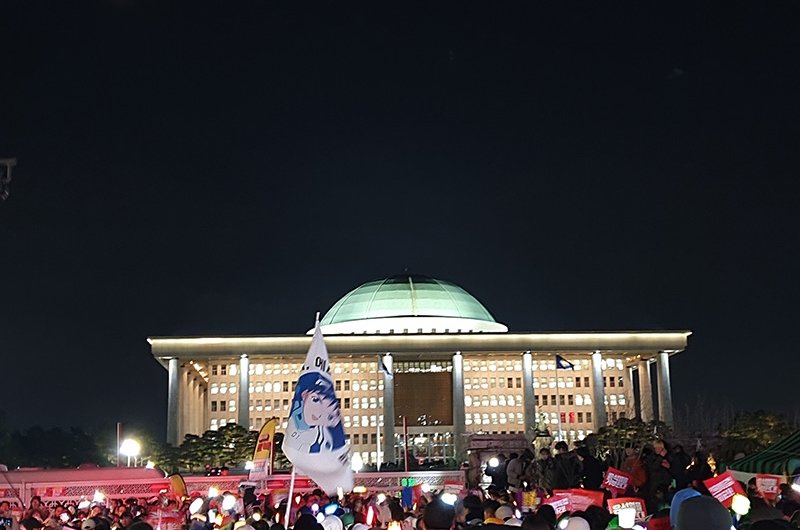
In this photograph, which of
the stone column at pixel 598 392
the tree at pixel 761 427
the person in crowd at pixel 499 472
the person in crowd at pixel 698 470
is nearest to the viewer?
the person in crowd at pixel 698 470

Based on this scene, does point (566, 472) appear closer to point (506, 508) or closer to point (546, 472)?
point (546, 472)

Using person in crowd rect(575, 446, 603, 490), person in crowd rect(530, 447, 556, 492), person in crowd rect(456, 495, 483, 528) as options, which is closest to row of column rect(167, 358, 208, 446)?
person in crowd rect(530, 447, 556, 492)

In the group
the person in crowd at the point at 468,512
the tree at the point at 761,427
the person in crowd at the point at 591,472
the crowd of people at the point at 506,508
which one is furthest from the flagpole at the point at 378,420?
the person in crowd at the point at 468,512

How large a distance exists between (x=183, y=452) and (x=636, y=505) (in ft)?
203

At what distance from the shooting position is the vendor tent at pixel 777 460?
15273 mm

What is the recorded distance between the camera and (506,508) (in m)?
9.70

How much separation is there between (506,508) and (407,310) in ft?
305

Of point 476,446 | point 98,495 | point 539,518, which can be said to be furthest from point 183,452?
point 539,518

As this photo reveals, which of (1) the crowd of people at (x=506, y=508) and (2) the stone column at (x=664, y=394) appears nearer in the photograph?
(1) the crowd of people at (x=506, y=508)

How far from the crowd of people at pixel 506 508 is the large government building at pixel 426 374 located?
210 ft

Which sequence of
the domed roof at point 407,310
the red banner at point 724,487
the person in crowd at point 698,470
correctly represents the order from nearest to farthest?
the red banner at point 724,487
the person in crowd at point 698,470
the domed roof at point 407,310

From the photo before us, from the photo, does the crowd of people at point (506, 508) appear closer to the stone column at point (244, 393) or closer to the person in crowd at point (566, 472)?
the person in crowd at point (566, 472)

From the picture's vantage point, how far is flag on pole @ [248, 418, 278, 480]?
22.6m

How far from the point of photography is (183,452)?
2704 inches
